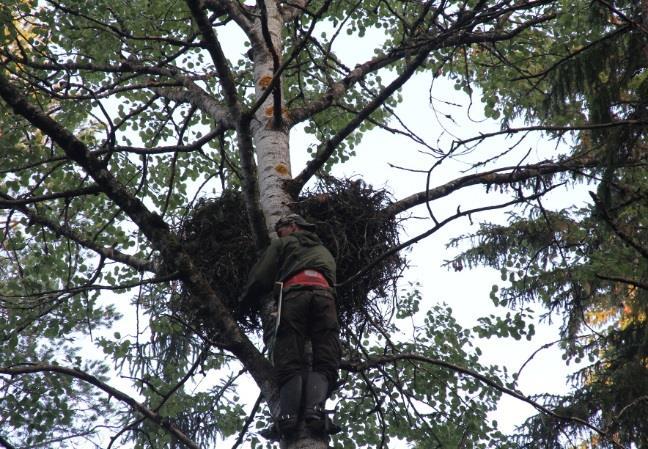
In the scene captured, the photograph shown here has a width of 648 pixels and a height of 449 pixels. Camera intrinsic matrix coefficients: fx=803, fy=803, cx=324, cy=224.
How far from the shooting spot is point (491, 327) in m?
8.41

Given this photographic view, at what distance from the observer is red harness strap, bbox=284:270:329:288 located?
4984mm

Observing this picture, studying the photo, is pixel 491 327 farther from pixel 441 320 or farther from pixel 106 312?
pixel 106 312

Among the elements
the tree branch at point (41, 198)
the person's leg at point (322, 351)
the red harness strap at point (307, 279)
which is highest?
the tree branch at point (41, 198)

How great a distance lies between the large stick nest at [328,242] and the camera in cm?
592

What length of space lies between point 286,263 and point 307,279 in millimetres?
179

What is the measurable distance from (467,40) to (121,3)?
3851 millimetres

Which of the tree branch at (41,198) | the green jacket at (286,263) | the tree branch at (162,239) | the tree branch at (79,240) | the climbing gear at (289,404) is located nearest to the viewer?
the climbing gear at (289,404)

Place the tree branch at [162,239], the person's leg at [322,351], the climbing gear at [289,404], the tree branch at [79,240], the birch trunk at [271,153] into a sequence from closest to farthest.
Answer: the climbing gear at [289,404] < the person's leg at [322,351] < the tree branch at [162,239] < the tree branch at [79,240] < the birch trunk at [271,153]

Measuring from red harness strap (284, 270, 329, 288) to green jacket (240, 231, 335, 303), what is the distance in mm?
25

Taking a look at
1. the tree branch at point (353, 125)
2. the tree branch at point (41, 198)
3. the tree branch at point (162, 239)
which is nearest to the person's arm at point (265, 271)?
the tree branch at point (162, 239)

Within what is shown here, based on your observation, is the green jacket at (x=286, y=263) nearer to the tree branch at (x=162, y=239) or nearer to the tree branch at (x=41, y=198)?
the tree branch at (x=162, y=239)

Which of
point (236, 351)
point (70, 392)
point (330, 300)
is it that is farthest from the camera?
point (70, 392)

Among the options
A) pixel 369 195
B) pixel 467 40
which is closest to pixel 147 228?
pixel 369 195

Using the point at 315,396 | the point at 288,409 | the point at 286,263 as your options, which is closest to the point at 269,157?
the point at 286,263
